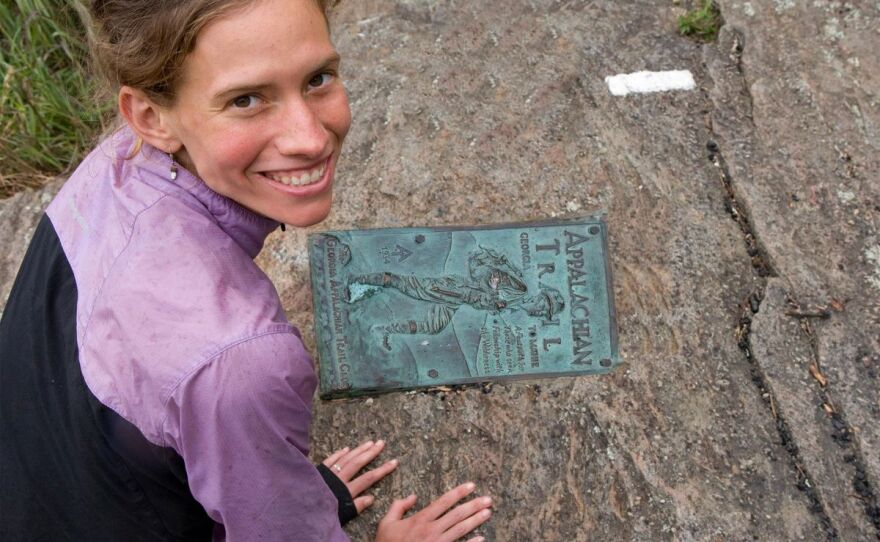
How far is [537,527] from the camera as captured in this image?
7.58ft

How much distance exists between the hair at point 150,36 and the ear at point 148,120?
0.03m

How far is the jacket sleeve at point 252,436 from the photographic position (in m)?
1.44

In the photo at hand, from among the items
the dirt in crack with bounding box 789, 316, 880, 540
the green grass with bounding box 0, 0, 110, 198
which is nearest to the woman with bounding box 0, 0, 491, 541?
the dirt in crack with bounding box 789, 316, 880, 540

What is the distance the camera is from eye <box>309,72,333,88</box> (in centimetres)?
162

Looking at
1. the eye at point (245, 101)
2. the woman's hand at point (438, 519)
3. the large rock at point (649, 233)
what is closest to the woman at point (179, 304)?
the eye at point (245, 101)

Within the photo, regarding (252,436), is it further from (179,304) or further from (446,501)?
(446,501)

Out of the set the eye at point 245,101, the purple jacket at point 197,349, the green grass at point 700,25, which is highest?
the green grass at point 700,25

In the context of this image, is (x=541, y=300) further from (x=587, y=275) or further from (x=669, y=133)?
(x=669, y=133)

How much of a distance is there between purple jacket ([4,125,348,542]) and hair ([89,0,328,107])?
7.7 inches

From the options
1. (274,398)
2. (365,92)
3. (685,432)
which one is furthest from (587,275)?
(274,398)

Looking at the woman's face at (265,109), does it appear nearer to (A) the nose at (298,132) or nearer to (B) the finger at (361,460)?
(A) the nose at (298,132)

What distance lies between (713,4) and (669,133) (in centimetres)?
67

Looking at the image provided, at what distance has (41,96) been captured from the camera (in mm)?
3566

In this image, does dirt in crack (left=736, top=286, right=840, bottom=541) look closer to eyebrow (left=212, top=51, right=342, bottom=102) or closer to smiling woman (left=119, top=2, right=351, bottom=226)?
smiling woman (left=119, top=2, right=351, bottom=226)
